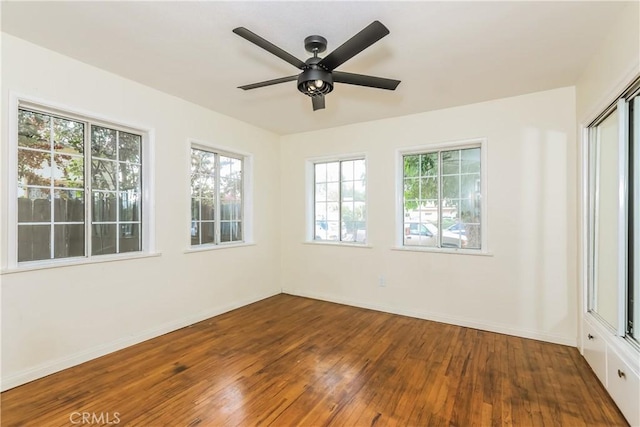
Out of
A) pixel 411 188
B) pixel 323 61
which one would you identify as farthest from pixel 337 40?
pixel 411 188

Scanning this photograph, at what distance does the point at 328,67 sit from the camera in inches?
83.7

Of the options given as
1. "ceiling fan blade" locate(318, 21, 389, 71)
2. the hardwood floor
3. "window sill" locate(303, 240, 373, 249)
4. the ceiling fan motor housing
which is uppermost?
"ceiling fan blade" locate(318, 21, 389, 71)

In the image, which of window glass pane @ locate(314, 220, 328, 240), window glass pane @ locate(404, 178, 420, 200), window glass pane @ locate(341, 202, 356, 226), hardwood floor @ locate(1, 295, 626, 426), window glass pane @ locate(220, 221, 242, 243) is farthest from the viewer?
window glass pane @ locate(314, 220, 328, 240)

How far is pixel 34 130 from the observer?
2551mm

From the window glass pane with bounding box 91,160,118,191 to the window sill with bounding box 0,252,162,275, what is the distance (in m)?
0.67

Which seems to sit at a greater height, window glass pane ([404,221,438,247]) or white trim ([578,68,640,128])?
white trim ([578,68,640,128])

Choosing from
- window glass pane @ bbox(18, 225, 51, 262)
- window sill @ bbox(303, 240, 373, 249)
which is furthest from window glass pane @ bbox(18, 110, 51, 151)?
window sill @ bbox(303, 240, 373, 249)

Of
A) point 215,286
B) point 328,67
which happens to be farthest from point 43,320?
point 328,67

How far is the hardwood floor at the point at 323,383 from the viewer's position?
6.52 feet

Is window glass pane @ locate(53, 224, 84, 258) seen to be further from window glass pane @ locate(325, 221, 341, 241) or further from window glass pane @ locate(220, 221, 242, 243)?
window glass pane @ locate(325, 221, 341, 241)

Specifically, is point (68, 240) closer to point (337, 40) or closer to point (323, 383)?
point (323, 383)

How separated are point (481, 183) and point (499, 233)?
2.01 ft

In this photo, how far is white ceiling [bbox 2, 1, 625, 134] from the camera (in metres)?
2.01

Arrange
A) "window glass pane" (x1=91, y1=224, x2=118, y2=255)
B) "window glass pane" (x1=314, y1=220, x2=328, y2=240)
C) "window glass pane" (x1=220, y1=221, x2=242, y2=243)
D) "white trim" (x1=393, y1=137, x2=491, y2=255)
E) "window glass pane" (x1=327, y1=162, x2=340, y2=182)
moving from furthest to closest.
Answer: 1. "window glass pane" (x1=314, y1=220, x2=328, y2=240)
2. "window glass pane" (x1=327, y1=162, x2=340, y2=182)
3. "window glass pane" (x1=220, y1=221, x2=242, y2=243)
4. "white trim" (x1=393, y1=137, x2=491, y2=255)
5. "window glass pane" (x1=91, y1=224, x2=118, y2=255)
